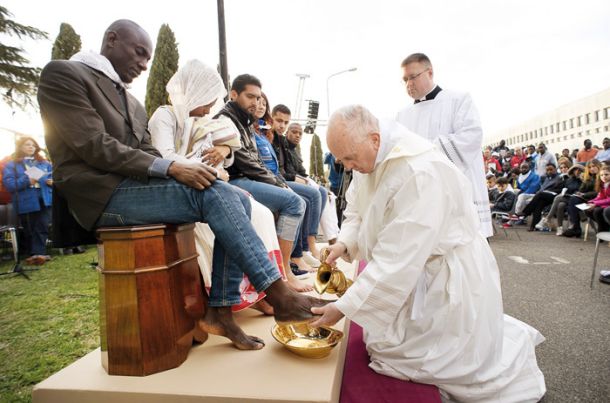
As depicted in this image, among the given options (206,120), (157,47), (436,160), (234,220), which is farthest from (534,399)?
(157,47)

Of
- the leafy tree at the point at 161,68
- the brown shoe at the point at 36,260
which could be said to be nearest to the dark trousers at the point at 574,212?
the leafy tree at the point at 161,68

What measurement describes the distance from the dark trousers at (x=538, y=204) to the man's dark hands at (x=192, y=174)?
1074 centimetres

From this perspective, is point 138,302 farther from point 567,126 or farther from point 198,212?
point 567,126

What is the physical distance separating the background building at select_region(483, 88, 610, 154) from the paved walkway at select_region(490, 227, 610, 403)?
900 inches

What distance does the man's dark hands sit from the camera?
175cm

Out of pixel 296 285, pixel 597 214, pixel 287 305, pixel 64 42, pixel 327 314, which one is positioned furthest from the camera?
pixel 64 42

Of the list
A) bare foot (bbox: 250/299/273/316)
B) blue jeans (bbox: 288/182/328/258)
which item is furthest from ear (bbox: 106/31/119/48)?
blue jeans (bbox: 288/182/328/258)

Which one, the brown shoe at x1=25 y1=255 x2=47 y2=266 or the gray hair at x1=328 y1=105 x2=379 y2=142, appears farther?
the brown shoe at x1=25 y1=255 x2=47 y2=266

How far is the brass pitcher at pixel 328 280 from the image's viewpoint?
7.00ft

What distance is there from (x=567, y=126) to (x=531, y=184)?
4358 centimetres

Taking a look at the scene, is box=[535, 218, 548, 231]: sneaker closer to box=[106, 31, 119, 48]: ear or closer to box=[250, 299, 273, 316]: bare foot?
box=[250, 299, 273, 316]: bare foot

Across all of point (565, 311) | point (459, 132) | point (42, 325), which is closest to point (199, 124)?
point (42, 325)

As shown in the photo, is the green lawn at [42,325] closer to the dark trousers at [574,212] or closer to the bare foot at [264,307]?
the bare foot at [264,307]

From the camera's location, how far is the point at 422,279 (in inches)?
72.6
